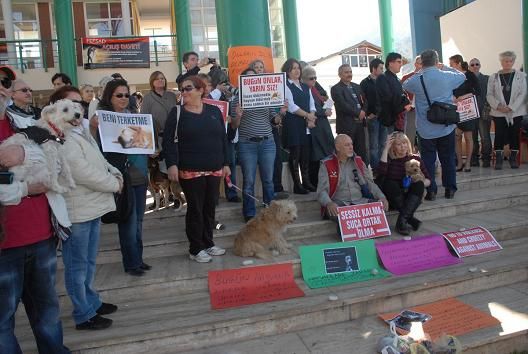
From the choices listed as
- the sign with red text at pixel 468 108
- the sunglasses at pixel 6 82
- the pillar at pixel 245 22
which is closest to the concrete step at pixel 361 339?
the sunglasses at pixel 6 82

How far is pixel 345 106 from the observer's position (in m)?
6.60

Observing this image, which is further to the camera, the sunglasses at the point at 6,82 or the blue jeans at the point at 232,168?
the blue jeans at the point at 232,168

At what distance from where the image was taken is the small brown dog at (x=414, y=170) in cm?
535

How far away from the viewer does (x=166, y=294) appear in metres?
4.16

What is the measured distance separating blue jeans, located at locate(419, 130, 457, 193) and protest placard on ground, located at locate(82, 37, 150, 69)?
46.7 ft

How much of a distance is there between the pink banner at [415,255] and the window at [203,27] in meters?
19.3

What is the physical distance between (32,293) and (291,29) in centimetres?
1494

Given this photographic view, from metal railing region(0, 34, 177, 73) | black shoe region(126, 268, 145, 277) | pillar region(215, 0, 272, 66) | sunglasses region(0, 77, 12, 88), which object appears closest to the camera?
sunglasses region(0, 77, 12, 88)

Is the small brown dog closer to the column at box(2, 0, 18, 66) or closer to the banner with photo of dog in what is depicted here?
the banner with photo of dog

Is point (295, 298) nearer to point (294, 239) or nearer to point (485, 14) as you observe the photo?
point (294, 239)

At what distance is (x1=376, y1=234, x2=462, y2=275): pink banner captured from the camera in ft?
14.9

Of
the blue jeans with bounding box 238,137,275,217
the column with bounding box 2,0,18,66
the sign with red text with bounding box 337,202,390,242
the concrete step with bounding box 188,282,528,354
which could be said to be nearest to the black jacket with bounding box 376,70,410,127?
the sign with red text with bounding box 337,202,390,242

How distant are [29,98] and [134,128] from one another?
888mm

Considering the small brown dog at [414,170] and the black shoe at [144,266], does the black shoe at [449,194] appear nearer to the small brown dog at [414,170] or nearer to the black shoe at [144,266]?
the small brown dog at [414,170]
